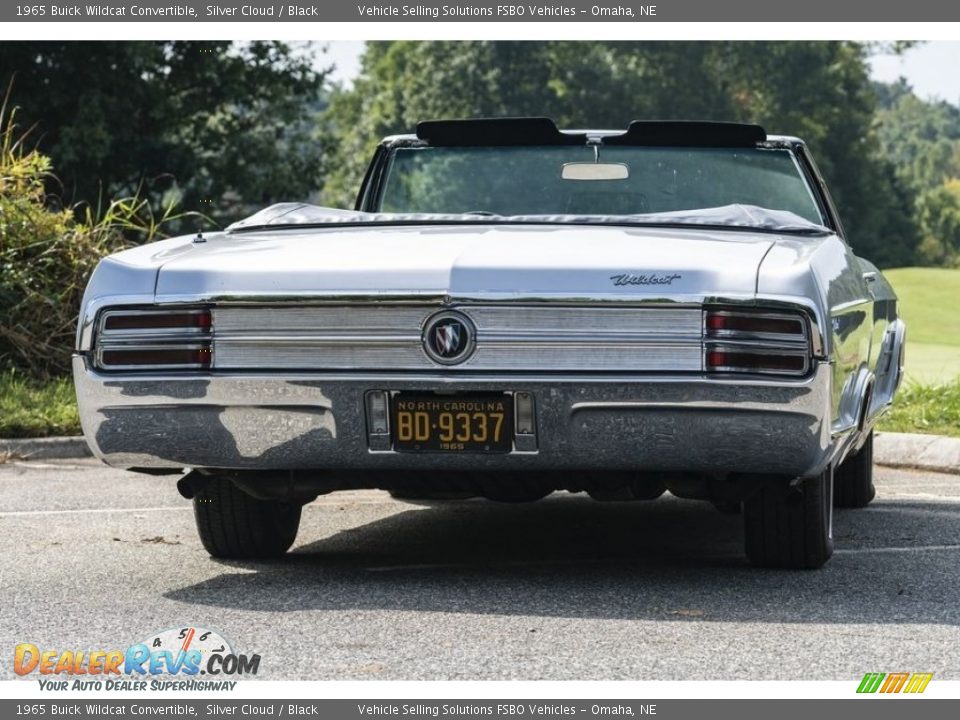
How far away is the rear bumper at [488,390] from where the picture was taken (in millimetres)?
5012

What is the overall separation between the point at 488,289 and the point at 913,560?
6.94ft

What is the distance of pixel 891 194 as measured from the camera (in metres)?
80.2

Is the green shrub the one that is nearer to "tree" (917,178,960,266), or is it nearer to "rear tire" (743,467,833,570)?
"rear tire" (743,467,833,570)

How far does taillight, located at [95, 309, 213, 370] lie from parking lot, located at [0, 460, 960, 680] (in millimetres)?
768

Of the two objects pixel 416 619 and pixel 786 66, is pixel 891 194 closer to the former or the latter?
pixel 786 66

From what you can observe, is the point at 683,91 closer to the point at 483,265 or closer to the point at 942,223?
the point at 942,223

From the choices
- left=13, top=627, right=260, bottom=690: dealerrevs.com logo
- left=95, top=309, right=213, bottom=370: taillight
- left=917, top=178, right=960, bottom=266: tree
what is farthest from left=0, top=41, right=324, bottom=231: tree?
left=917, top=178, right=960, bottom=266: tree

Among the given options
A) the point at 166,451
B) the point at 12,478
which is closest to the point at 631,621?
the point at 166,451

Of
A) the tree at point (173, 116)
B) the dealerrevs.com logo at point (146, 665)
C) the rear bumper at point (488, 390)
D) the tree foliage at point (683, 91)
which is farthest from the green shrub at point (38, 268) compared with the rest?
the tree foliage at point (683, 91)

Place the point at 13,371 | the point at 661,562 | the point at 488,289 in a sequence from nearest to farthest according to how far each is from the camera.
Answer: the point at 488,289
the point at 661,562
the point at 13,371

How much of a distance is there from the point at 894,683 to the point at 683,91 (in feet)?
237

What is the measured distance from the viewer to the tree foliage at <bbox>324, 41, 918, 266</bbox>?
71562mm

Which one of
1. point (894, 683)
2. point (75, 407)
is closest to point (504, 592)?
point (894, 683)
